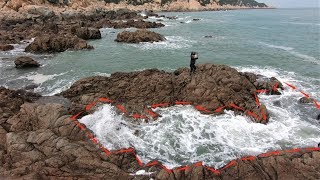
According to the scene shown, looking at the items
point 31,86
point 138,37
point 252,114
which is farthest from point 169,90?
point 138,37

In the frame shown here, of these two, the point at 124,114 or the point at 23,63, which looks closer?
the point at 124,114

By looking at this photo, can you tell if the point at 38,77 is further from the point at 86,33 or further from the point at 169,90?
the point at 86,33

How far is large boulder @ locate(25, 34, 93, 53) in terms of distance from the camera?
1452 inches

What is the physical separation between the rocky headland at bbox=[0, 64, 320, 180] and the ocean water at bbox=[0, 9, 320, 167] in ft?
3.89

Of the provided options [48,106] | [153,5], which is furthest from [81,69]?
[153,5]

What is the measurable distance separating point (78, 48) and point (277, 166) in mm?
31558

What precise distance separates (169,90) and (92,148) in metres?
8.29

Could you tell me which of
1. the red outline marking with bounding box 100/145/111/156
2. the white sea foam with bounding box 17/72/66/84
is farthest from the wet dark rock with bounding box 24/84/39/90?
the red outline marking with bounding box 100/145/111/156

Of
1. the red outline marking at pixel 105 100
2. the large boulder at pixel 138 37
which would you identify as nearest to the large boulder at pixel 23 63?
the red outline marking at pixel 105 100

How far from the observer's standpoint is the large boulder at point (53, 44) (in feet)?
121

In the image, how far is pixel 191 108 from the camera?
19453 millimetres

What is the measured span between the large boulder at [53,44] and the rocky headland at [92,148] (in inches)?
721

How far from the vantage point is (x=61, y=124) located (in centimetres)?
1443

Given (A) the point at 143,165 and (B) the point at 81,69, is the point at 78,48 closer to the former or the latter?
(B) the point at 81,69
